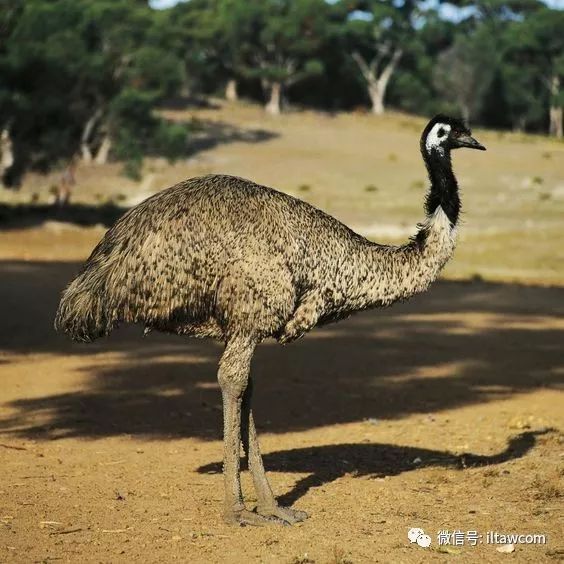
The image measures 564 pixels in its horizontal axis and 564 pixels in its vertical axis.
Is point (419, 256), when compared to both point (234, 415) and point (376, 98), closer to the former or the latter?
point (234, 415)

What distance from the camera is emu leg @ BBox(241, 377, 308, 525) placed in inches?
279

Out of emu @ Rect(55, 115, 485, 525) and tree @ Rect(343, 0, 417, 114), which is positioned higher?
tree @ Rect(343, 0, 417, 114)

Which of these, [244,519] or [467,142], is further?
[467,142]

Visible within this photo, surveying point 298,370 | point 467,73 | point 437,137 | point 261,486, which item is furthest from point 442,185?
point 467,73

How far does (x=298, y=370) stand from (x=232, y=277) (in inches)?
248

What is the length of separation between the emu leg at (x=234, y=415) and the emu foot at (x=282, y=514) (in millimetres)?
123

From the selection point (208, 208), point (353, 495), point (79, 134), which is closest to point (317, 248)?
point (208, 208)

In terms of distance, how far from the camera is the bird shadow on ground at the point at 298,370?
34.9 feet

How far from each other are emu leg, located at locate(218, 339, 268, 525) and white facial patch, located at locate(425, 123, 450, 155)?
5.49ft

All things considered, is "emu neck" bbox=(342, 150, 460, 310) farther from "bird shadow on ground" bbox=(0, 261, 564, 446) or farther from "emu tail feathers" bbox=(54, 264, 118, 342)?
"bird shadow on ground" bbox=(0, 261, 564, 446)

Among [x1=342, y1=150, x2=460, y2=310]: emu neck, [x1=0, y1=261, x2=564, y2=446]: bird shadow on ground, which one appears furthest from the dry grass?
[x1=342, y1=150, x2=460, y2=310]: emu neck

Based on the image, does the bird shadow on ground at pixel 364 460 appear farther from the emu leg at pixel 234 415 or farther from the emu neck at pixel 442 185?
the emu neck at pixel 442 185

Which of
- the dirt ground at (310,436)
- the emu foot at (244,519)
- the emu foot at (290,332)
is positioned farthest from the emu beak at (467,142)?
the emu foot at (244,519)

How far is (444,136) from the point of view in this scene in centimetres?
741
